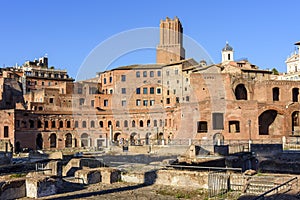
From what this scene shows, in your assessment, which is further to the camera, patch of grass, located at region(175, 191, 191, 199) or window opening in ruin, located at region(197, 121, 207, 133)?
window opening in ruin, located at region(197, 121, 207, 133)

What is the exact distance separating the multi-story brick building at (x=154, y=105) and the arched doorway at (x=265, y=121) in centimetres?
10

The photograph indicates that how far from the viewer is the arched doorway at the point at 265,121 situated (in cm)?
3784

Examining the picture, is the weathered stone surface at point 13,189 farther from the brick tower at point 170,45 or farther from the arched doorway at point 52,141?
the brick tower at point 170,45

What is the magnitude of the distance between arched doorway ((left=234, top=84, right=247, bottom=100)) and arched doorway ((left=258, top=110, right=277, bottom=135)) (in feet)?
19.9

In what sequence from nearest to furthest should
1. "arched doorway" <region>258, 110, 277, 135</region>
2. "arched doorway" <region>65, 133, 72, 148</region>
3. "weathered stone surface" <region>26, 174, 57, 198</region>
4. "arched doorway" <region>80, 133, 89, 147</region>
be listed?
"weathered stone surface" <region>26, 174, 57, 198</region> < "arched doorway" <region>258, 110, 277, 135</region> < "arched doorway" <region>65, 133, 72, 148</region> < "arched doorway" <region>80, 133, 89, 147</region>

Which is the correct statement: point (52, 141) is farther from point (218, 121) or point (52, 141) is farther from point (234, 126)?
point (234, 126)

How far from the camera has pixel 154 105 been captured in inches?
2131

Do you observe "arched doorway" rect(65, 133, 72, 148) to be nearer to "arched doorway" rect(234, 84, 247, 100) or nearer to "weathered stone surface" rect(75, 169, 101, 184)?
"arched doorway" rect(234, 84, 247, 100)

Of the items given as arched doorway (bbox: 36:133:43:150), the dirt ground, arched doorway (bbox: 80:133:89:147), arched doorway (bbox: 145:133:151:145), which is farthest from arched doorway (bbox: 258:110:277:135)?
arched doorway (bbox: 36:133:43:150)

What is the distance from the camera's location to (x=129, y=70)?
56188mm

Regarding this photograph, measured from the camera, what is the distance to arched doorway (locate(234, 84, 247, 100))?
43656 mm

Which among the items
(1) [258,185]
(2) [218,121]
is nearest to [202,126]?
(2) [218,121]

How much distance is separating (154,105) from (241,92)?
14474 millimetres

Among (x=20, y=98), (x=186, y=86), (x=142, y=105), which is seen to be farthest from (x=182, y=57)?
(x=20, y=98)
